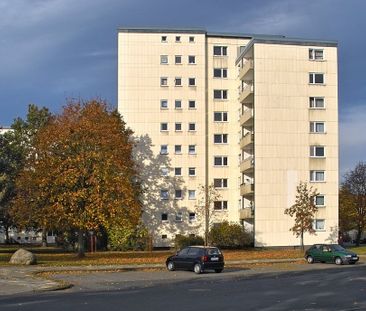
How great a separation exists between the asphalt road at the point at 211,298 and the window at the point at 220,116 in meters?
47.5

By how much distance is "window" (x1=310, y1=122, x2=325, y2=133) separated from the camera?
65938 mm

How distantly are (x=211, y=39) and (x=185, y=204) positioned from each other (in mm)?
19002

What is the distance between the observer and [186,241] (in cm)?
6325

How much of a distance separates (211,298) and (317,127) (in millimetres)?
49741

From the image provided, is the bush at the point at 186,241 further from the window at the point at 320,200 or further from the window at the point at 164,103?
the window at the point at 164,103

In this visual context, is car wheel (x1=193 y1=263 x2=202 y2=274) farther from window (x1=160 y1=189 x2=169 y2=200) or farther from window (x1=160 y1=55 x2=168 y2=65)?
window (x1=160 y1=55 x2=168 y2=65)

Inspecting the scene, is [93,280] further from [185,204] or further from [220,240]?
[185,204]

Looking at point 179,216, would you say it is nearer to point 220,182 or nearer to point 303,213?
point 220,182

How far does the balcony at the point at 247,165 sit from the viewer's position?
65406 millimetres

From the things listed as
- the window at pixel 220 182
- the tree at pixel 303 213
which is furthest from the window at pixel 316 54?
the window at pixel 220 182

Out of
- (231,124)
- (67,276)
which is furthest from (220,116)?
(67,276)

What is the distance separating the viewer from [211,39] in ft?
237

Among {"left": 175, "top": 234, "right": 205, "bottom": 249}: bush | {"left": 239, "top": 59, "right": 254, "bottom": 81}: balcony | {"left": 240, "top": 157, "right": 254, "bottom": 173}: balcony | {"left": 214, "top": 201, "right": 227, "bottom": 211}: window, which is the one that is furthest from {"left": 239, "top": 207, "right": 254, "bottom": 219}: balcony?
{"left": 239, "top": 59, "right": 254, "bottom": 81}: balcony

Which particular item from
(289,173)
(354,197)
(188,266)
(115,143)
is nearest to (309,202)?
(289,173)
